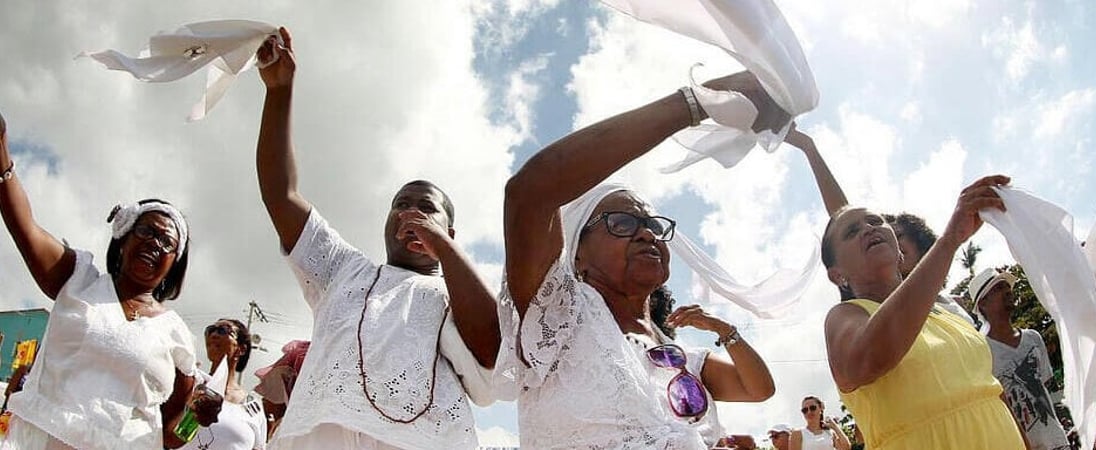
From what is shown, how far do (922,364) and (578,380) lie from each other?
1.39 meters

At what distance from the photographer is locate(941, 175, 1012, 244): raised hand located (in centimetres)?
279

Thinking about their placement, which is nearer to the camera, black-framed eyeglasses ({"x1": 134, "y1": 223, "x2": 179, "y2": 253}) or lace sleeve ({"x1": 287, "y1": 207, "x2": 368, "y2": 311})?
lace sleeve ({"x1": 287, "y1": 207, "x2": 368, "y2": 311})

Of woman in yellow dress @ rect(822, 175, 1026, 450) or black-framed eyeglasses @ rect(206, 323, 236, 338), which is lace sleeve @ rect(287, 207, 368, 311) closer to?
woman in yellow dress @ rect(822, 175, 1026, 450)

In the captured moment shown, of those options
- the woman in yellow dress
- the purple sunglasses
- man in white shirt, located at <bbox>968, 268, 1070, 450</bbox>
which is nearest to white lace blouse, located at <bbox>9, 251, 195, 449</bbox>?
the purple sunglasses

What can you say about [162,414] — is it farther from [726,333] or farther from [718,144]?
[718,144]

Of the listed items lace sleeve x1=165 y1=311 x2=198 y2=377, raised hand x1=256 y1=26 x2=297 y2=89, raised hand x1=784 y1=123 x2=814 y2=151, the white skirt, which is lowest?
the white skirt

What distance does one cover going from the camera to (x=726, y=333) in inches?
113

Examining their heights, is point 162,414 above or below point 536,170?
below

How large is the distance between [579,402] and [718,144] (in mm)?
704

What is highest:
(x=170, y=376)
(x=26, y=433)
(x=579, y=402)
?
(x=579, y=402)

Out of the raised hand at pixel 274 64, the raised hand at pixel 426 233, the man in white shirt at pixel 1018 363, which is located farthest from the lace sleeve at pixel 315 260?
the man in white shirt at pixel 1018 363

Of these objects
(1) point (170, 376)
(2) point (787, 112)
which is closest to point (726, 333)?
(2) point (787, 112)

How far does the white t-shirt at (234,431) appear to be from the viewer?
4812 mm

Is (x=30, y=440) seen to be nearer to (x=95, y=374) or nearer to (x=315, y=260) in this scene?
(x=95, y=374)
